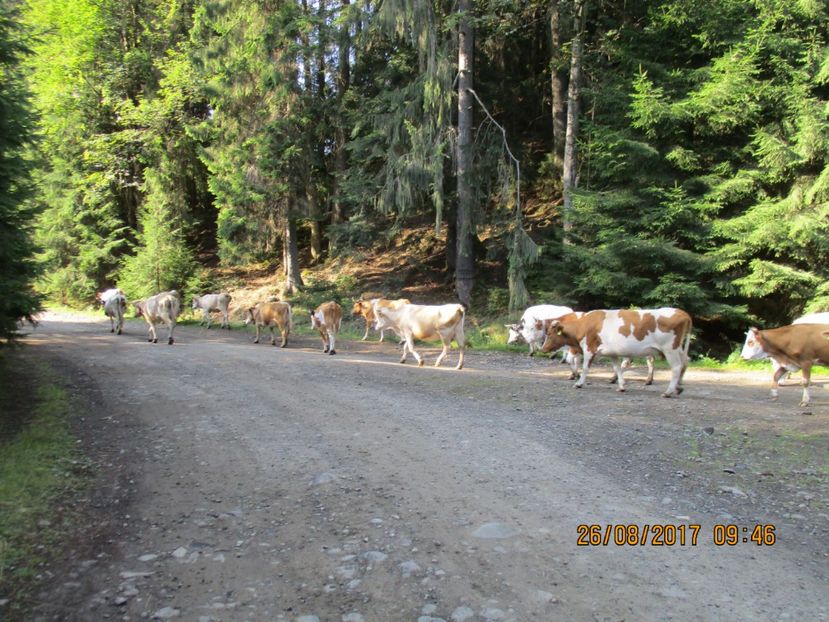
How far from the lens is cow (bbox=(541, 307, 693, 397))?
1023 cm

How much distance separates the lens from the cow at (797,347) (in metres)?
9.83

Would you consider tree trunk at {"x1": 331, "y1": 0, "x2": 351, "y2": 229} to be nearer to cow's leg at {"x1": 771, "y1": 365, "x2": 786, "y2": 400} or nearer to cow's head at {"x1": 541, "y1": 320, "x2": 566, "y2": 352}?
cow's head at {"x1": 541, "y1": 320, "x2": 566, "y2": 352}

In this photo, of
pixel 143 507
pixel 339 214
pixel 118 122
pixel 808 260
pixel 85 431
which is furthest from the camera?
pixel 118 122

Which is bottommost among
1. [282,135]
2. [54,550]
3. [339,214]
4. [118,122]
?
[54,550]

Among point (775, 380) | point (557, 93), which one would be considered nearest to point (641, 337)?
point (775, 380)

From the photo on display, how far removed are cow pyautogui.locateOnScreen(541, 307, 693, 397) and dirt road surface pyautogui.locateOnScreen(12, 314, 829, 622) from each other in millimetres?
639

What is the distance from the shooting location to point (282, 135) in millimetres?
25500

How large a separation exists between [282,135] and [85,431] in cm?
2026

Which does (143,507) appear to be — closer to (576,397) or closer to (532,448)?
(532,448)

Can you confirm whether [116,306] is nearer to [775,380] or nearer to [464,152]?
[464,152]

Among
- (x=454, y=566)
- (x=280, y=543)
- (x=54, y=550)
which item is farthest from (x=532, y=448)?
(x=54, y=550)

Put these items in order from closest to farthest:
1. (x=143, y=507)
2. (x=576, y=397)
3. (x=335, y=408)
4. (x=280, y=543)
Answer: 1. (x=280, y=543)
2. (x=143, y=507)
3. (x=335, y=408)
4. (x=576, y=397)

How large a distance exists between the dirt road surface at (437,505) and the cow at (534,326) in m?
4.80
